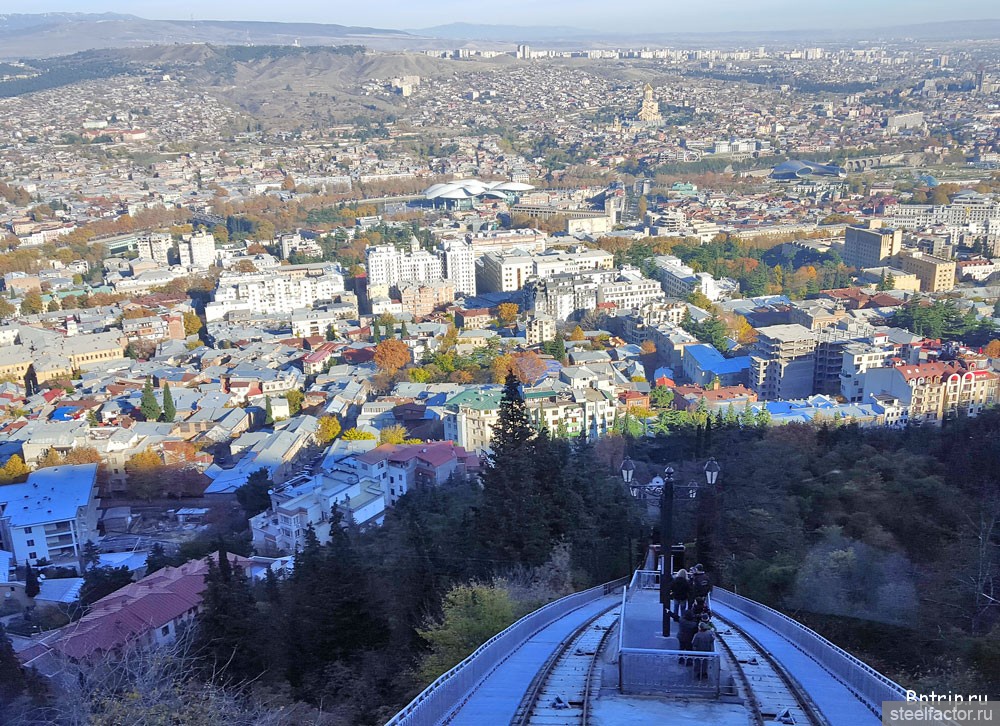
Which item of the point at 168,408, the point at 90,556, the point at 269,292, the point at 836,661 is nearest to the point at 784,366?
the point at 168,408

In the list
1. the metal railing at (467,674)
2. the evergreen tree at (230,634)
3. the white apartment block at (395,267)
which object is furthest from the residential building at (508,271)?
the metal railing at (467,674)

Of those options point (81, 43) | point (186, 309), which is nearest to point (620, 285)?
point (186, 309)

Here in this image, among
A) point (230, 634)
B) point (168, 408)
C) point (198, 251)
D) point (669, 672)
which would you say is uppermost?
point (669, 672)

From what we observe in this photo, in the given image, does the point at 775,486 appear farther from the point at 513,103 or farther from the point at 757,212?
the point at 513,103

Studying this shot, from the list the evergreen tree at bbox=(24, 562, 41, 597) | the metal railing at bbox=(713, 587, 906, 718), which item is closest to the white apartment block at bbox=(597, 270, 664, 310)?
the evergreen tree at bbox=(24, 562, 41, 597)

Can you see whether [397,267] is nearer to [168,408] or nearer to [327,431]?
[168,408]
